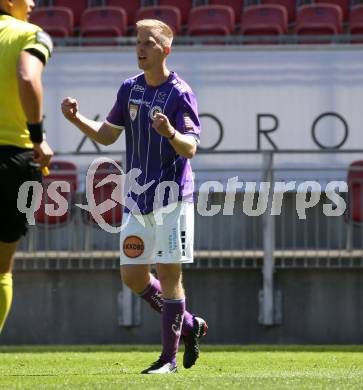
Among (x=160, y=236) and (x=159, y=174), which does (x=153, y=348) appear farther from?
(x=159, y=174)

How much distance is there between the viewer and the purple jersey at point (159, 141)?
24.1 ft

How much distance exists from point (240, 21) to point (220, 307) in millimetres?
6165

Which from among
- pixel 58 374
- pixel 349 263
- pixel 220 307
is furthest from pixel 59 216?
pixel 58 374

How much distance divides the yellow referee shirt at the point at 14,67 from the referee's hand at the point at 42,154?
0.13m

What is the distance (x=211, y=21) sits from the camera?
679 inches

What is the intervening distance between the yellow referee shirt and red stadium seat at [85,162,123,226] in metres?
6.17

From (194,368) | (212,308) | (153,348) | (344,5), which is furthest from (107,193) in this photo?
(344,5)

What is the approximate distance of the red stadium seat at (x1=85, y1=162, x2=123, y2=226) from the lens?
12.7 m

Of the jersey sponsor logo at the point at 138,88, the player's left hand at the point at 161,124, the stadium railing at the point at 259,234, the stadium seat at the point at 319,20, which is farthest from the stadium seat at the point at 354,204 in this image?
the player's left hand at the point at 161,124

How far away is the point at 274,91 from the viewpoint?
1558 cm

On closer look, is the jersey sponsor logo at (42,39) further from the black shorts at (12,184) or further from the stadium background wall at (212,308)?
the stadium background wall at (212,308)

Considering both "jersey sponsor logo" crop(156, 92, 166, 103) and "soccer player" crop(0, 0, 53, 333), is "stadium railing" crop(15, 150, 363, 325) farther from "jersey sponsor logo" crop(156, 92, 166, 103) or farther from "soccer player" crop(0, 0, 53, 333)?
"soccer player" crop(0, 0, 53, 333)

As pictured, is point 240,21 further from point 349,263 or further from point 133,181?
point 133,181

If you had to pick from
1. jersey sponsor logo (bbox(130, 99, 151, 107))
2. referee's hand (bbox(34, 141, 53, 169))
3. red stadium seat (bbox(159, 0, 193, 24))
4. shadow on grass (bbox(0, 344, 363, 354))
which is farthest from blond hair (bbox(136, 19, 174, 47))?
red stadium seat (bbox(159, 0, 193, 24))
